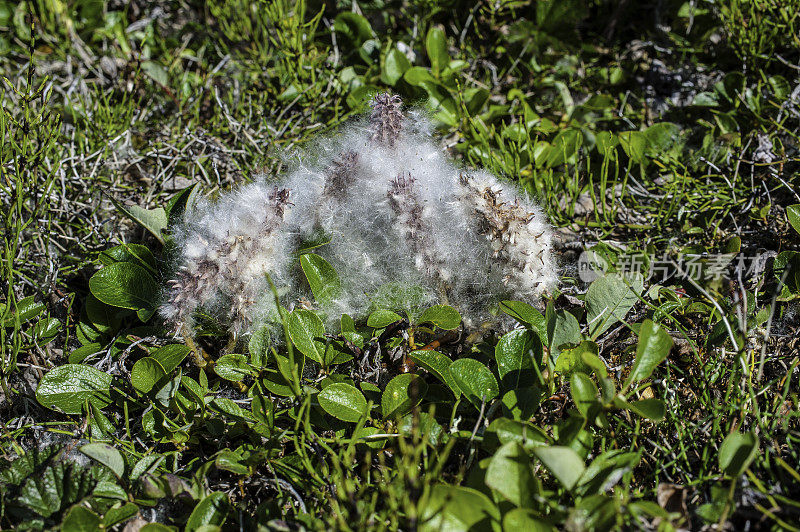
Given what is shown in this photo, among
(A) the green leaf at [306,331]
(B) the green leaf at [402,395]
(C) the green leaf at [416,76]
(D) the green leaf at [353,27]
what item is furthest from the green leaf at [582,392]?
(D) the green leaf at [353,27]

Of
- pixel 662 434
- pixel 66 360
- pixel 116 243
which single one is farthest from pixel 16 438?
pixel 662 434

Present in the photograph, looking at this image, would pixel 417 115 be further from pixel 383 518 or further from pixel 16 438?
pixel 16 438

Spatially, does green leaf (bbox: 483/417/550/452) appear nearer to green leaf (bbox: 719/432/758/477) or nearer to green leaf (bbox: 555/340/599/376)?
green leaf (bbox: 555/340/599/376)

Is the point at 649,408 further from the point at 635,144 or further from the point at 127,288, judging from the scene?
the point at 127,288

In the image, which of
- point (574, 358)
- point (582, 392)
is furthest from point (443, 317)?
point (582, 392)

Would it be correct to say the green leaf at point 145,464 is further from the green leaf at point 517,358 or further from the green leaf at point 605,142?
the green leaf at point 605,142

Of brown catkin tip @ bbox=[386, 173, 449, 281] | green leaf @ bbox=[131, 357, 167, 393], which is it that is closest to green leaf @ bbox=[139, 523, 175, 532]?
green leaf @ bbox=[131, 357, 167, 393]

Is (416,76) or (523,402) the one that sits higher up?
(416,76)
